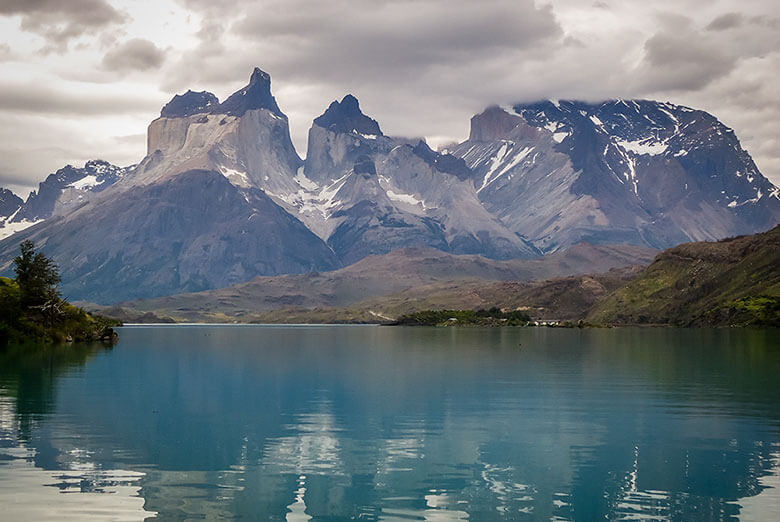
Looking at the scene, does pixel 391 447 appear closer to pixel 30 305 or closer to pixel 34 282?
pixel 34 282

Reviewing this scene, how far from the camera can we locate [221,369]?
126 meters

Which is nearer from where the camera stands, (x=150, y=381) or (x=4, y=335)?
(x=150, y=381)

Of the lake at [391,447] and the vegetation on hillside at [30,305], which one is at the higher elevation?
the vegetation on hillside at [30,305]

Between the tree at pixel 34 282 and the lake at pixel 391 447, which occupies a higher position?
the tree at pixel 34 282

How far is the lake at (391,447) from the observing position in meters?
40.2

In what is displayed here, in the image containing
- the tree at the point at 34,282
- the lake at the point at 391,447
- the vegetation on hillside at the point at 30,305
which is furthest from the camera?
the tree at the point at 34,282

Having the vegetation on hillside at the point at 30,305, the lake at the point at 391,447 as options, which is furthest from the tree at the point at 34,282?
the lake at the point at 391,447

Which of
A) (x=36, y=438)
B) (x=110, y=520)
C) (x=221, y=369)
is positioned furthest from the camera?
(x=221, y=369)

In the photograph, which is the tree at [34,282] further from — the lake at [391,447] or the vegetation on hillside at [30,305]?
the lake at [391,447]

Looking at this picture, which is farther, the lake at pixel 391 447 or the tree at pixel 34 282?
the tree at pixel 34 282

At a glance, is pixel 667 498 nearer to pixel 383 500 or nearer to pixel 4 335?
pixel 383 500

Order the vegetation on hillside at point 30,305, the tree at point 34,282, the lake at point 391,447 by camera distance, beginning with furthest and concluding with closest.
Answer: the tree at point 34,282
the vegetation on hillside at point 30,305
the lake at point 391,447

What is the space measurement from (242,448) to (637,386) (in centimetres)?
5563

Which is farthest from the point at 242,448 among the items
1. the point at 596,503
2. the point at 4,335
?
the point at 4,335
